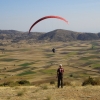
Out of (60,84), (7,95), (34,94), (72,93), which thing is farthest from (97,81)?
(7,95)

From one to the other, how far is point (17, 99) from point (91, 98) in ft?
15.2

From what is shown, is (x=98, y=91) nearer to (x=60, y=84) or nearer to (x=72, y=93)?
(x=72, y=93)

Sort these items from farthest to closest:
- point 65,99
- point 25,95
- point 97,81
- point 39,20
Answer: point 39,20
point 97,81
point 25,95
point 65,99

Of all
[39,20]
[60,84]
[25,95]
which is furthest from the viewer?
[39,20]

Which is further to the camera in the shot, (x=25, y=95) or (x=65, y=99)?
(x=25, y=95)

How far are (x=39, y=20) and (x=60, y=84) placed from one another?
33.2 ft

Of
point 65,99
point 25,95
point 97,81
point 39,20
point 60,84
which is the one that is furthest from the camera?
point 39,20

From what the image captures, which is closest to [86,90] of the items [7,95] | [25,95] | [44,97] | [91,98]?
[91,98]

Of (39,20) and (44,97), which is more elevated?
(39,20)

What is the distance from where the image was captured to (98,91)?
50.5 ft

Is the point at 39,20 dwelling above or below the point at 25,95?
above

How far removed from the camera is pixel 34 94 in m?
15.1

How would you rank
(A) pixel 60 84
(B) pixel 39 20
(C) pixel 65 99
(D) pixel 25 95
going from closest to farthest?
(C) pixel 65 99, (D) pixel 25 95, (A) pixel 60 84, (B) pixel 39 20

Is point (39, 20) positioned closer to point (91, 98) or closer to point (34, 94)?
point (34, 94)
